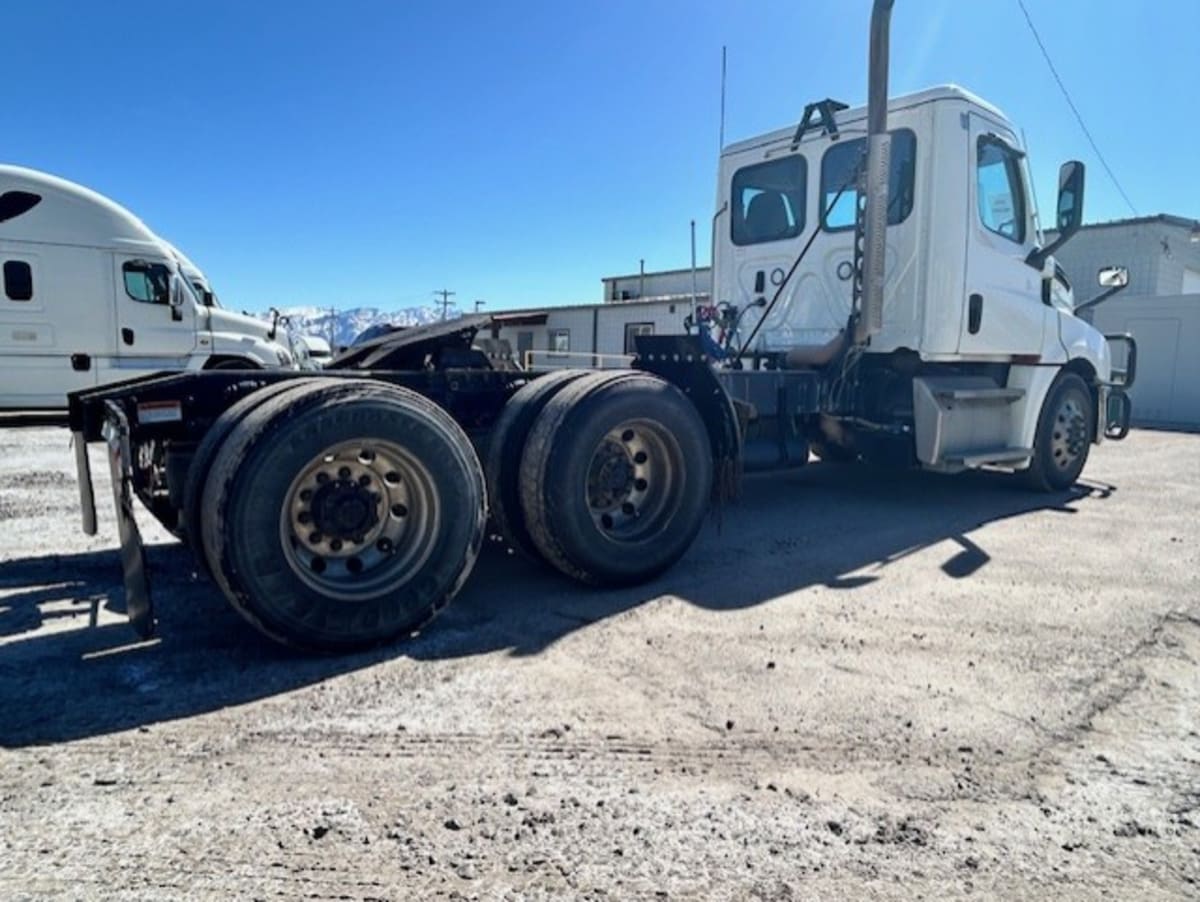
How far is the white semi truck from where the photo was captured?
3.41 metres

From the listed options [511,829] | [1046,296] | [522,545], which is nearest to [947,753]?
[511,829]

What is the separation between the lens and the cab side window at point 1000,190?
6750 millimetres

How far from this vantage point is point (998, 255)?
696 centimetres

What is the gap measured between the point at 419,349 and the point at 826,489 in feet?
15.5

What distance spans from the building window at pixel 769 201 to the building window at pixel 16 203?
9.70m

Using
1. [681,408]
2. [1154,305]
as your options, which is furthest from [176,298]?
[1154,305]

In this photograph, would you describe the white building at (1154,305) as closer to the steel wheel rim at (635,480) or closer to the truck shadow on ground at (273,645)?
the truck shadow on ground at (273,645)

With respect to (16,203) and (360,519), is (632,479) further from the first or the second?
(16,203)

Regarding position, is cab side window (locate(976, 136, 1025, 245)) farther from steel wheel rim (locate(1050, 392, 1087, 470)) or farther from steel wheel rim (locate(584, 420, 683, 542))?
steel wheel rim (locate(584, 420, 683, 542))

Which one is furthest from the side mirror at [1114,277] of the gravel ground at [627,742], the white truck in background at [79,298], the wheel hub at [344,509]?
the white truck in background at [79,298]

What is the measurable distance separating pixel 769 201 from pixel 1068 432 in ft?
12.5

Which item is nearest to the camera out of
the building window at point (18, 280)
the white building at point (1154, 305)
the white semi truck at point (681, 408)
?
the white semi truck at point (681, 408)

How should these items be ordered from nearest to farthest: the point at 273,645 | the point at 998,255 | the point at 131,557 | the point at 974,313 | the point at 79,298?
the point at 131,557 → the point at 273,645 → the point at 974,313 → the point at 998,255 → the point at 79,298

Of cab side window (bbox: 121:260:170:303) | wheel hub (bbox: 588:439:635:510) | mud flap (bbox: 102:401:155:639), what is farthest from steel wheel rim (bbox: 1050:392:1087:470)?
cab side window (bbox: 121:260:170:303)
